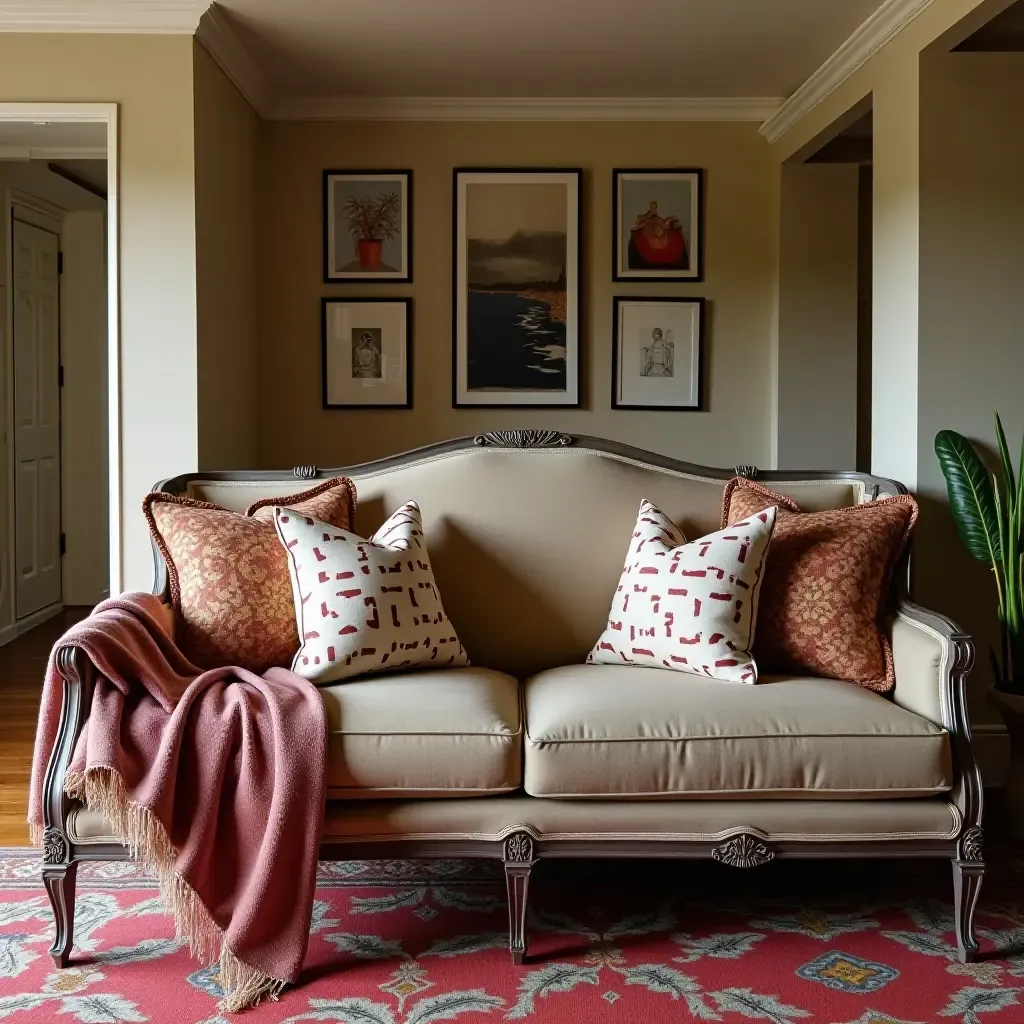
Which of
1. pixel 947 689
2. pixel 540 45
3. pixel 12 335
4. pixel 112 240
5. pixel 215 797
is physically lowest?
pixel 215 797

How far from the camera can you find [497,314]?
16.6 ft

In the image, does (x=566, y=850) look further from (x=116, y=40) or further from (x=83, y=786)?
(x=116, y=40)

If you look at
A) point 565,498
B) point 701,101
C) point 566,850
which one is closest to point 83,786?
point 566,850

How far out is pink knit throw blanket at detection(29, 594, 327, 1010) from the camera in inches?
83.0

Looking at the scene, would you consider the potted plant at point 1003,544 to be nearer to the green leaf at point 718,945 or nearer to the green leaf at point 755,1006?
the green leaf at point 718,945

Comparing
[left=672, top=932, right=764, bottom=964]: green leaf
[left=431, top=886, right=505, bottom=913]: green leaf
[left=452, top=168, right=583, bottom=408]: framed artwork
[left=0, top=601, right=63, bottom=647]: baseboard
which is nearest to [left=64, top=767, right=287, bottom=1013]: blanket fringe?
[left=431, top=886, right=505, bottom=913]: green leaf

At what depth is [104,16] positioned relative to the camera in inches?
144

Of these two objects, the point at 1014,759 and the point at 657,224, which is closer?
the point at 1014,759

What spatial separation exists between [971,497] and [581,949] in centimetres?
174

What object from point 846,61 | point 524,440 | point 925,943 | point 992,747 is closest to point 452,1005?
point 925,943

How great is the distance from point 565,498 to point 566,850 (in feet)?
3.32

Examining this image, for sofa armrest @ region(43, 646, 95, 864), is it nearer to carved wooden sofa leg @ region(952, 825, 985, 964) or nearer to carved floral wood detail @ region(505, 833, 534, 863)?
carved floral wood detail @ region(505, 833, 534, 863)

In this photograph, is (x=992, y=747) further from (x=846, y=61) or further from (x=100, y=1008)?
(x=100, y=1008)

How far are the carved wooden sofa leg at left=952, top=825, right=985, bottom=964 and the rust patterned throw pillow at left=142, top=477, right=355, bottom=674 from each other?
1.54 meters
